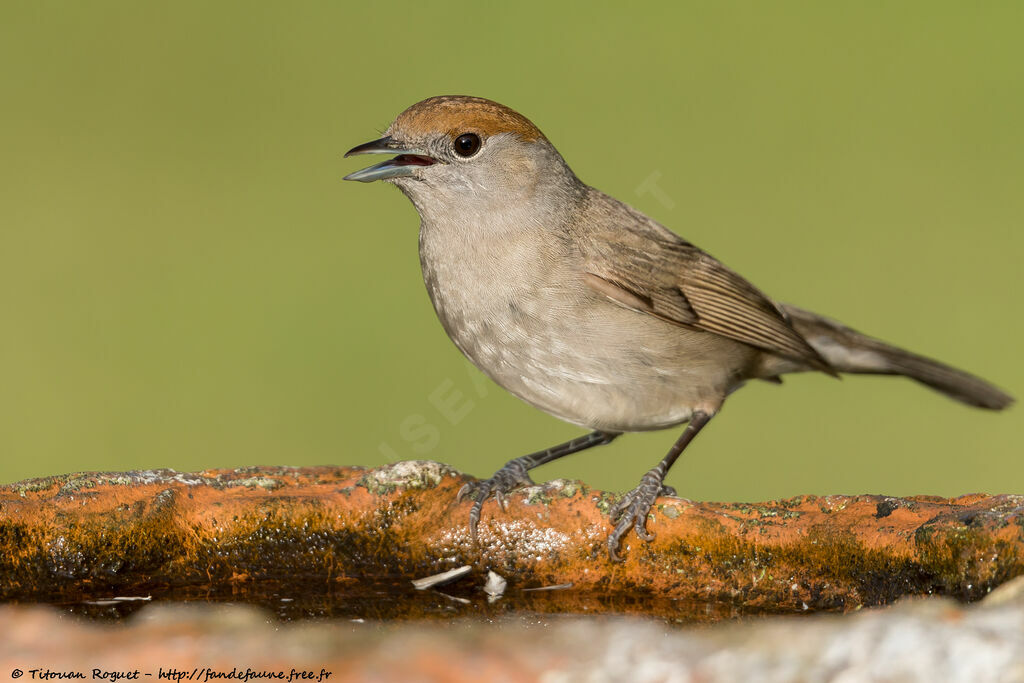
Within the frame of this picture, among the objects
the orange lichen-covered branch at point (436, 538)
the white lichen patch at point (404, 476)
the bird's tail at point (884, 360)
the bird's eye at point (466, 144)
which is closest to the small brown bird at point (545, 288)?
the bird's eye at point (466, 144)

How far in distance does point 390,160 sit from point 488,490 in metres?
1.33

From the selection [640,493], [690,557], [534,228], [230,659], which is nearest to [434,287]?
[534,228]

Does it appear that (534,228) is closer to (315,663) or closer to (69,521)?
(69,521)

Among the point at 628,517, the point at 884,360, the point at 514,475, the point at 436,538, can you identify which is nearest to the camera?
the point at 628,517

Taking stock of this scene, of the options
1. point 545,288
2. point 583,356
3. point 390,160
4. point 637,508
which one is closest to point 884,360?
point 583,356

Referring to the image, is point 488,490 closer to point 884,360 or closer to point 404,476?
point 404,476

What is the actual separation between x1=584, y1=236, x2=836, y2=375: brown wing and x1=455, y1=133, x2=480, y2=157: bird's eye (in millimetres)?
620

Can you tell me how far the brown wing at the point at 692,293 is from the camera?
4445mm

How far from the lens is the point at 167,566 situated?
3.53m

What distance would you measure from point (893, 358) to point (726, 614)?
2641 millimetres

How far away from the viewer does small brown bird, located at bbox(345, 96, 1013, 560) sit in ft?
13.8

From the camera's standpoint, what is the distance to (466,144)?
4.29 metres

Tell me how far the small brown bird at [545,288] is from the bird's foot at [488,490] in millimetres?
13

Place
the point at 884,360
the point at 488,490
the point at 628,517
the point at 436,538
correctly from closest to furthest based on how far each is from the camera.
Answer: the point at 628,517
the point at 436,538
the point at 488,490
the point at 884,360
